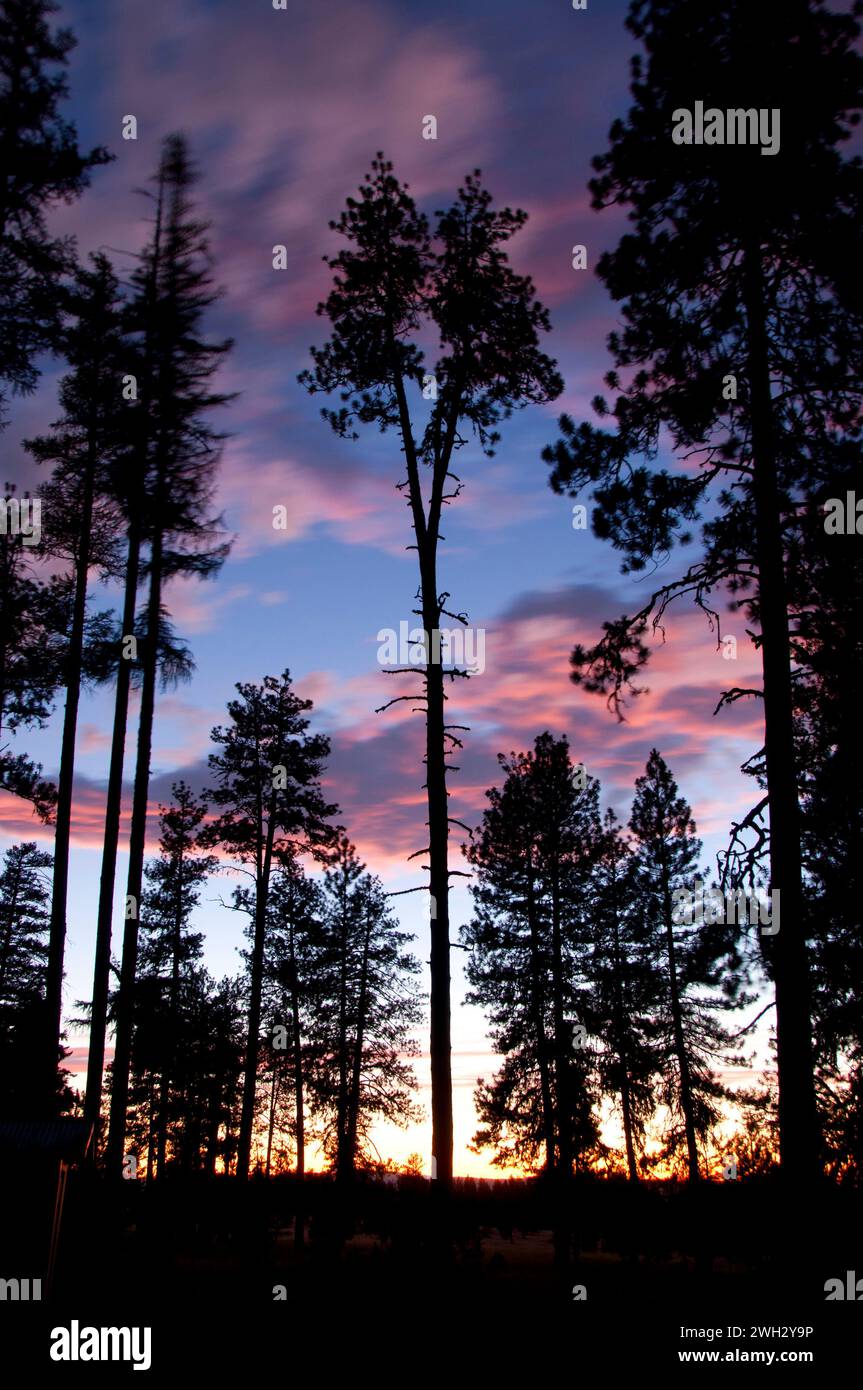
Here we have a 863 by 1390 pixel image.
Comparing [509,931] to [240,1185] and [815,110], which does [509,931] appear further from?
[815,110]

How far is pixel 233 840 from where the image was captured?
24578 millimetres

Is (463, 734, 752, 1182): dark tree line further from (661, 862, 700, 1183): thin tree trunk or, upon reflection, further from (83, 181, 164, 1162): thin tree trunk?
(83, 181, 164, 1162): thin tree trunk

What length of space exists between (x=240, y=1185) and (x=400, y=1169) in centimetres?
800

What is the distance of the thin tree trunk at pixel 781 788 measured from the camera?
27.5ft

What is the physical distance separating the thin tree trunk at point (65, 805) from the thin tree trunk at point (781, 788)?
39.0 feet

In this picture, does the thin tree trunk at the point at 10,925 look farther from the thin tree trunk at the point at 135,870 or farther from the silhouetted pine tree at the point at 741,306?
the silhouetted pine tree at the point at 741,306

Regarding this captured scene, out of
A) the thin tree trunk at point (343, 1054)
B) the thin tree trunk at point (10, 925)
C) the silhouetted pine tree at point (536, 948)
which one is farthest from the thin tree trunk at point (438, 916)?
the thin tree trunk at point (10, 925)

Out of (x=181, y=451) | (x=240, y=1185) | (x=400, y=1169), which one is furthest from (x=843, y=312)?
(x=400, y=1169)

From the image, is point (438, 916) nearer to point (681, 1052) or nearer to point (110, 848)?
point (110, 848)

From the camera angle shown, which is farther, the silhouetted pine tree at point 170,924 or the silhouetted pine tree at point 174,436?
the silhouetted pine tree at point 170,924

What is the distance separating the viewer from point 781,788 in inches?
356

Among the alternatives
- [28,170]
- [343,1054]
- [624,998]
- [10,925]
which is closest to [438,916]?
[28,170]

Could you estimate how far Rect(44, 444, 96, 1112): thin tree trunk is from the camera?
16.1m

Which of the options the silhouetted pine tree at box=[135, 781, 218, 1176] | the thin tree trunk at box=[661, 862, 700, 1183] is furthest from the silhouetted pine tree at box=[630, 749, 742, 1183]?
the silhouetted pine tree at box=[135, 781, 218, 1176]
